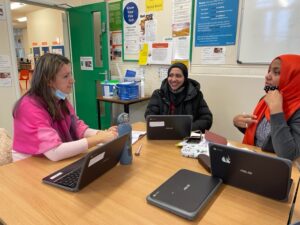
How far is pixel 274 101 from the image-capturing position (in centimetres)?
131

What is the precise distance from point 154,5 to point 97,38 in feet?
3.60

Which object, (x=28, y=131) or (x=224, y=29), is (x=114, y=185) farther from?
(x=224, y=29)

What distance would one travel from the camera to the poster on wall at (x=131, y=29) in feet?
10.6

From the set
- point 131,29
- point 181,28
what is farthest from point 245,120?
point 131,29

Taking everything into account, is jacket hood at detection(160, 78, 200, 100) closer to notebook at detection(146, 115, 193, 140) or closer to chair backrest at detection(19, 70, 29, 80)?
notebook at detection(146, 115, 193, 140)

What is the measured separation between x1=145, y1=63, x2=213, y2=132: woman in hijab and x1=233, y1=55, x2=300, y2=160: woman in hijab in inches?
25.0

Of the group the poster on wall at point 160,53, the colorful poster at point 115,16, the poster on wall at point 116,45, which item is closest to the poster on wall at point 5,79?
the poster on wall at point 116,45

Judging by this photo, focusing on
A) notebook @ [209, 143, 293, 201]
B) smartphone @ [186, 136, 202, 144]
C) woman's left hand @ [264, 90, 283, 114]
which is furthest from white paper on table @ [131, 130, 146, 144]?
woman's left hand @ [264, 90, 283, 114]

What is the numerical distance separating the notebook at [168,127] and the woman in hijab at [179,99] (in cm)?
69

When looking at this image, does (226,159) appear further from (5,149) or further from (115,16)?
(115,16)

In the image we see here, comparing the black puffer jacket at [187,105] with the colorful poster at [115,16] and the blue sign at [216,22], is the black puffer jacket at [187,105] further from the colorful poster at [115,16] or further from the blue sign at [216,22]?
the colorful poster at [115,16]

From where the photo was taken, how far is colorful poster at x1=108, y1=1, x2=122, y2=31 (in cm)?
340

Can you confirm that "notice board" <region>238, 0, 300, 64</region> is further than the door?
No

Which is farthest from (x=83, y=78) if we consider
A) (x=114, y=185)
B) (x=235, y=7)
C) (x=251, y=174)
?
(x=251, y=174)
